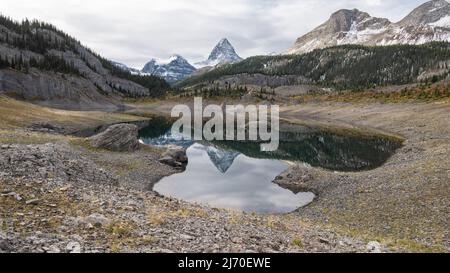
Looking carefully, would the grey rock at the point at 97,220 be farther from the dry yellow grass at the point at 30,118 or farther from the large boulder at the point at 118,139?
the dry yellow grass at the point at 30,118

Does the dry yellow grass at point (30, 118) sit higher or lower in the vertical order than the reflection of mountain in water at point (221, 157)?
higher

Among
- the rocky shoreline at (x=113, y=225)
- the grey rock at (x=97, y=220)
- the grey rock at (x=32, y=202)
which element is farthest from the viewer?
the grey rock at (x=32, y=202)

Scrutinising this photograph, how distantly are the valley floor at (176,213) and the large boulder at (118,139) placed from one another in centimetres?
180

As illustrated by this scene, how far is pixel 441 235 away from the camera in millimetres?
25219

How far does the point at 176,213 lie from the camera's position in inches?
888

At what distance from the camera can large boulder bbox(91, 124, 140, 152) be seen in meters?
54.0

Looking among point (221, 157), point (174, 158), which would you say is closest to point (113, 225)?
point (174, 158)

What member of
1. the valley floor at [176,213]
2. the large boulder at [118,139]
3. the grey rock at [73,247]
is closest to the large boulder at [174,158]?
the valley floor at [176,213]

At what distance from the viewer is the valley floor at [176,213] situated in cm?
1645

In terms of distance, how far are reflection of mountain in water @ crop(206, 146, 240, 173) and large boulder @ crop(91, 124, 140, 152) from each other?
12859mm

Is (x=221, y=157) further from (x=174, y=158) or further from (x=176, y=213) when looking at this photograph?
(x=176, y=213)

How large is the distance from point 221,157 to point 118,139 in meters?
19.8
